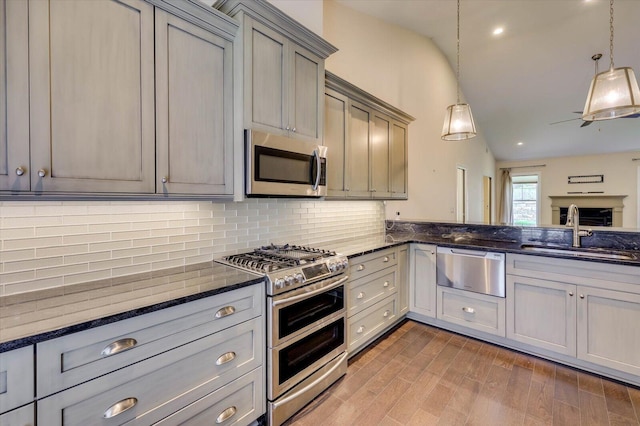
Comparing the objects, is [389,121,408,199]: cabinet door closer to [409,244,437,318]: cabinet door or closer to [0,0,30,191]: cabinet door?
[409,244,437,318]: cabinet door

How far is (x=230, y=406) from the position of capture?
63.6 inches

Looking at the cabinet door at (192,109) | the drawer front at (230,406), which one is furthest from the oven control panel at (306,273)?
the cabinet door at (192,109)

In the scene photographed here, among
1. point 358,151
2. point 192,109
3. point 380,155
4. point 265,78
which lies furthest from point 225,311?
point 380,155

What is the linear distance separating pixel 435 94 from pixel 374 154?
3.46 m

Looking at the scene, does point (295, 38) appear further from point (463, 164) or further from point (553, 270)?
point (463, 164)

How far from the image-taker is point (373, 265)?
9.10 feet

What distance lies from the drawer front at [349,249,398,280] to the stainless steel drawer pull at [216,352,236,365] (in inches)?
46.0

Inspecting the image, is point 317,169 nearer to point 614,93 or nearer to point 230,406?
point 230,406

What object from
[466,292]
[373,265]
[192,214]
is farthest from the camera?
[466,292]

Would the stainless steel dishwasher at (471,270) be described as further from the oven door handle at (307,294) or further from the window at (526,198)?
the window at (526,198)

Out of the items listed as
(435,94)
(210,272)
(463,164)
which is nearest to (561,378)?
(210,272)

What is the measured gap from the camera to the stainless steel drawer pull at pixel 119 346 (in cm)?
117

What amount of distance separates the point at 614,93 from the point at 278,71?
8.28 feet

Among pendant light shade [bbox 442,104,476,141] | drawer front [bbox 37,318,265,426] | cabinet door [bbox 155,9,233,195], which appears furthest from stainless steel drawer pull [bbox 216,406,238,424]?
pendant light shade [bbox 442,104,476,141]
